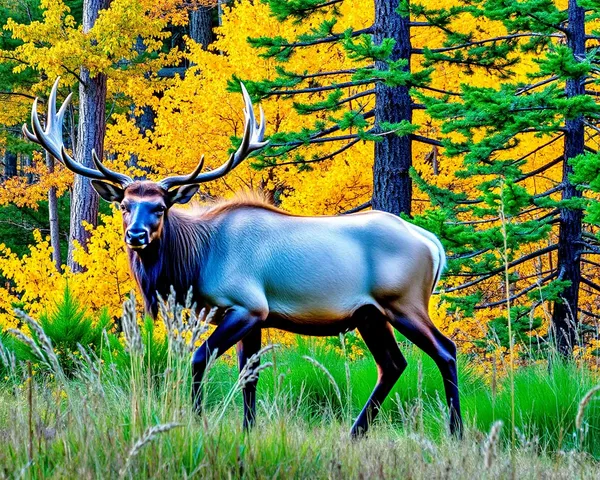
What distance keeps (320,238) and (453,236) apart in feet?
9.58

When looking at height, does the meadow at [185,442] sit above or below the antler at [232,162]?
below

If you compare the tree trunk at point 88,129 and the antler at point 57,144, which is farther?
the tree trunk at point 88,129

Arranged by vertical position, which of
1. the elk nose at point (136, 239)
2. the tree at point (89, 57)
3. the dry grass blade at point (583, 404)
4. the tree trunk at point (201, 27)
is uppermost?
the tree trunk at point (201, 27)

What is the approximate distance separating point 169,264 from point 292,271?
0.75m

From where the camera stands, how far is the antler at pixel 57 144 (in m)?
5.48

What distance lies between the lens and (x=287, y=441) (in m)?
3.21

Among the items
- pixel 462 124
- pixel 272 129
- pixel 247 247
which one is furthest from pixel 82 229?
pixel 247 247

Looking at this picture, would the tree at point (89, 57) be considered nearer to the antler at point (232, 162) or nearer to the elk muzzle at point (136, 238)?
the antler at point (232, 162)

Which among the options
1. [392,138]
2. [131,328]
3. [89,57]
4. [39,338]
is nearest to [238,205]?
[131,328]

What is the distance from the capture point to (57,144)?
611 centimetres

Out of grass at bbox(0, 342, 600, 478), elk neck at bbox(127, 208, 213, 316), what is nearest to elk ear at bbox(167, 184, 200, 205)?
elk neck at bbox(127, 208, 213, 316)

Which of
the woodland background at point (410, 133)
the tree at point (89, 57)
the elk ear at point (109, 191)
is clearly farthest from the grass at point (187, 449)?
the tree at point (89, 57)

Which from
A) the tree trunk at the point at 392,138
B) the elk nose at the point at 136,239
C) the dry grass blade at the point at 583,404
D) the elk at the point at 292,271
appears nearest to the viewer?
the dry grass blade at the point at 583,404

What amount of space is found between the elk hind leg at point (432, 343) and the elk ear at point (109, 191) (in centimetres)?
184
